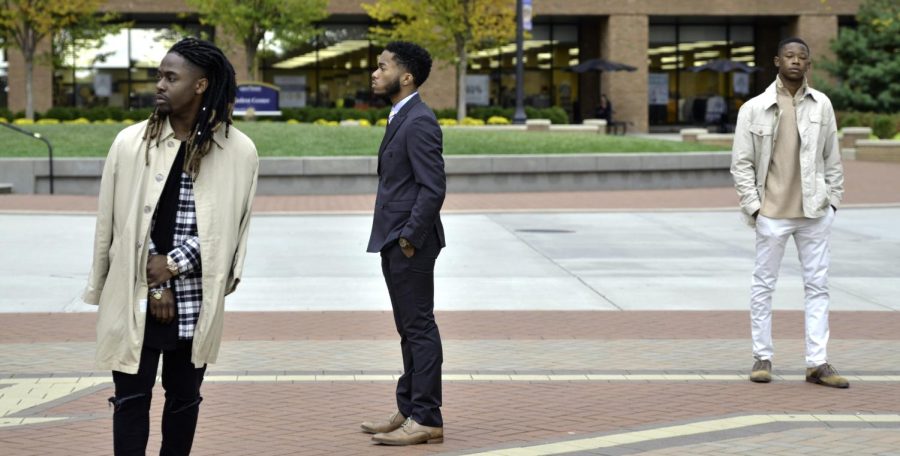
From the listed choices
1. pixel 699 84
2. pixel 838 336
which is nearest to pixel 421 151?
pixel 838 336

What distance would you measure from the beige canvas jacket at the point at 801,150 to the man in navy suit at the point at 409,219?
7.78ft

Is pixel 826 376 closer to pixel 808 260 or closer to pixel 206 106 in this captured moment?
pixel 808 260

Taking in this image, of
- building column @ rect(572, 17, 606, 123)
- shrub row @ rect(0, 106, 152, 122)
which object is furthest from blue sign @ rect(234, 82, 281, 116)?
building column @ rect(572, 17, 606, 123)

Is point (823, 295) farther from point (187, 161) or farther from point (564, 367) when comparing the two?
point (187, 161)

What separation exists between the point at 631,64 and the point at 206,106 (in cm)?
4768

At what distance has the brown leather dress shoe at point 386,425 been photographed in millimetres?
6816

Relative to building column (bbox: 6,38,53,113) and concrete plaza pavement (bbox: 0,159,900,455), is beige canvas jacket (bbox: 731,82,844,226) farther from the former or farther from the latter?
building column (bbox: 6,38,53,113)

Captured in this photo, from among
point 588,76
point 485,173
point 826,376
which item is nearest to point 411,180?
point 826,376

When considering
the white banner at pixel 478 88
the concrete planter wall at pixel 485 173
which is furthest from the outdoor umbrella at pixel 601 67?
the concrete planter wall at pixel 485 173

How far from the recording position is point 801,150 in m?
8.25

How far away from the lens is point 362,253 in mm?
15555

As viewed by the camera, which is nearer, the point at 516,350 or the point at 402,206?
the point at 402,206

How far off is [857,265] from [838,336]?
4734mm

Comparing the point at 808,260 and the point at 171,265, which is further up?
the point at 171,265
